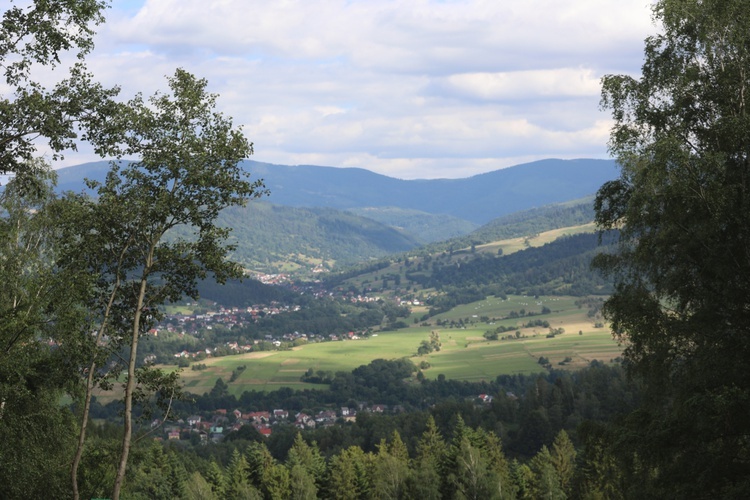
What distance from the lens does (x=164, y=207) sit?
19422 millimetres

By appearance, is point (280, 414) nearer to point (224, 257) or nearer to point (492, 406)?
point (492, 406)

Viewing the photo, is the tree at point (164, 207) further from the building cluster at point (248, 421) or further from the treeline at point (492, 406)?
the building cluster at point (248, 421)

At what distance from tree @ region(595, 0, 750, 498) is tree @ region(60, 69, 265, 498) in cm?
1076

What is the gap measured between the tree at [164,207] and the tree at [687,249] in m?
10.8

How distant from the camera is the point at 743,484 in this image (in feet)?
56.1

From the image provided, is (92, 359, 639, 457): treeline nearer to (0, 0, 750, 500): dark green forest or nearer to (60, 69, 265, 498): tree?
(0, 0, 750, 500): dark green forest

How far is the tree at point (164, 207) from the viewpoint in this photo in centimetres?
1969

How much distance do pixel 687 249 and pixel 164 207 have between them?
1295 cm

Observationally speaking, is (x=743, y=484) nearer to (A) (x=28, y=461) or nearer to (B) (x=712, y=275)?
(B) (x=712, y=275)

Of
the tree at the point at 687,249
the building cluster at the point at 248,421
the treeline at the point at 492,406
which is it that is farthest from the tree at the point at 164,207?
the building cluster at the point at 248,421

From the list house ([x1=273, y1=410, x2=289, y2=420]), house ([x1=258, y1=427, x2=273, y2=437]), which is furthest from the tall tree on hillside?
house ([x1=273, y1=410, x2=289, y2=420])

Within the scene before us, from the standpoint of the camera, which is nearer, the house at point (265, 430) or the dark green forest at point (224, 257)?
the dark green forest at point (224, 257)

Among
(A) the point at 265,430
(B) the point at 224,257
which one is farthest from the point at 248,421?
(B) the point at 224,257

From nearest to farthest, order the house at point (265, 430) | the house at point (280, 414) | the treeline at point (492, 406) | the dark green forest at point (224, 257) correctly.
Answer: the dark green forest at point (224, 257) → the treeline at point (492, 406) → the house at point (265, 430) → the house at point (280, 414)
